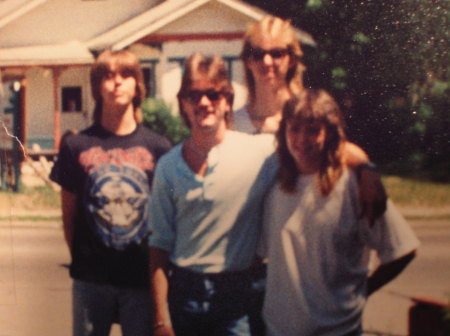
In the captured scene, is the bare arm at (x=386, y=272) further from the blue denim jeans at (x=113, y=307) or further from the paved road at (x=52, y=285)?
the blue denim jeans at (x=113, y=307)

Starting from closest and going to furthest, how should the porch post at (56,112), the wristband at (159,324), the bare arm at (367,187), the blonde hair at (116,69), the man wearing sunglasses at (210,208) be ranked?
the bare arm at (367,187), the man wearing sunglasses at (210,208), the wristband at (159,324), the blonde hair at (116,69), the porch post at (56,112)

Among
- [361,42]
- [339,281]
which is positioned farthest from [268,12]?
[339,281]

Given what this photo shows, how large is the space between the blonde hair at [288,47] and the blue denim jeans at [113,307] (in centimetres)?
81

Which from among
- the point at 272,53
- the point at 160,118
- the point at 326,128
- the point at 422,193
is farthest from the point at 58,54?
the point at 422,193

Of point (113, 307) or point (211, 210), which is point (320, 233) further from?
point (113, 307)

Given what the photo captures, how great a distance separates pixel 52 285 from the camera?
2807 millimetres

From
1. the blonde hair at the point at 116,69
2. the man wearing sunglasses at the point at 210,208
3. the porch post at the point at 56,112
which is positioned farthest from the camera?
the porch post at the point at 56,112

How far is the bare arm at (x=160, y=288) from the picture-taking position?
2246 millimetres

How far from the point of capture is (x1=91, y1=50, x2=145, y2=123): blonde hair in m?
2.38

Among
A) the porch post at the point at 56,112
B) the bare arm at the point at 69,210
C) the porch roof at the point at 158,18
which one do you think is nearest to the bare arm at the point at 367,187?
the porch roof at the point at 158,18

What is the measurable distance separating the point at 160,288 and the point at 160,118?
59cm

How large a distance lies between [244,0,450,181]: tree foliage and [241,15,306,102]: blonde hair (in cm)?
4

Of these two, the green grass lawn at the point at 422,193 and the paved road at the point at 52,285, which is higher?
the green grass lawn at the point at 422,193

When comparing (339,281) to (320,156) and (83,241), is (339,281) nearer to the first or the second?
(320,156)
